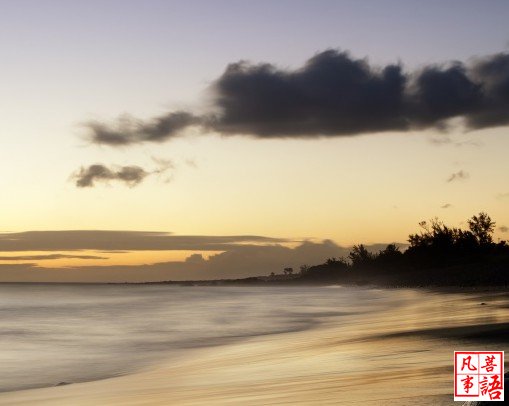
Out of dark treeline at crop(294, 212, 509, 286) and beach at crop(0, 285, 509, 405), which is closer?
beach at crop(0, 285, 509, 405)

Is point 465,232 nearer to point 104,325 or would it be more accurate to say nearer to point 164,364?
point 104,325

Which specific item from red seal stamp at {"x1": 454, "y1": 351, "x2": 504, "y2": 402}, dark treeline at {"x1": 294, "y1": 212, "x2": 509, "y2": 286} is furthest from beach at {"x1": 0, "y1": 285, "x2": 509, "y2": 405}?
dark treeline at {"x1": 294, "y1": 212, "x2": 509, "y2": 286}

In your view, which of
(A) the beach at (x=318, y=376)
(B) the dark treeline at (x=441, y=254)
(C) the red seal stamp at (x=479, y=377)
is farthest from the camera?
(B) the dark treeline at (x=441, y=254)

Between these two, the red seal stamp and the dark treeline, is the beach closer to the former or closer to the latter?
the red seal stamp

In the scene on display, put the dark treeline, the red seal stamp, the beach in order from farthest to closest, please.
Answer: the dark treeline → the beach → the red seal stamp

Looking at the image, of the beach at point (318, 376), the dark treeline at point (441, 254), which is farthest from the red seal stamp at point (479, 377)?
the dark treeline at point (441, 254)

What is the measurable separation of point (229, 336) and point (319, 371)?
18085 millimetres

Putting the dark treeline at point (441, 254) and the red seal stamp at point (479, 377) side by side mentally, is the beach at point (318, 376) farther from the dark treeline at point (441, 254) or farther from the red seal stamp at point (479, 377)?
the dark treeline at point (441, 254)

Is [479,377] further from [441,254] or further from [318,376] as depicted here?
[441,254]

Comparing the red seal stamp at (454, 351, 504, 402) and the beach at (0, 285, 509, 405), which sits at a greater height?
the red seal stamp at (454, 351, 504, 402)

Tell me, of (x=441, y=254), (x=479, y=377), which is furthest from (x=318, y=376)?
(x=441, y=254)

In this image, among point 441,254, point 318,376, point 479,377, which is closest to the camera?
point 479,377

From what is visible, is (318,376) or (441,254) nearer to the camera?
(318,376)

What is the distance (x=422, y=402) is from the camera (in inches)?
280
